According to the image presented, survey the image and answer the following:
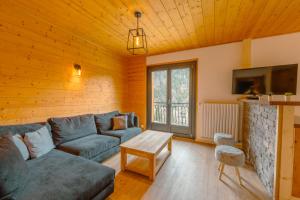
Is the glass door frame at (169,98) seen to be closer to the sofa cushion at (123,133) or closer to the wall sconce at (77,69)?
the sofa cushion at (123,133)

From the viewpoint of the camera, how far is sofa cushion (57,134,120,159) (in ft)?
6.93

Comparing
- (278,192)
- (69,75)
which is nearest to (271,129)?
(278,192)

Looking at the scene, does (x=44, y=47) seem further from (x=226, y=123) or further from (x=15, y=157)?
(x=226, y=123)

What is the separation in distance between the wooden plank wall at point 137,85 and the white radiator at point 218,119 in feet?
5.97

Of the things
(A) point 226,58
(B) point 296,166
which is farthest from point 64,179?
(A) point 226,58

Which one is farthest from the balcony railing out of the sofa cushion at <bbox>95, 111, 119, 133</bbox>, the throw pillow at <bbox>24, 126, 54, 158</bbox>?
the throw pillow at <bbox>24, 126, 54, 158</bbox>

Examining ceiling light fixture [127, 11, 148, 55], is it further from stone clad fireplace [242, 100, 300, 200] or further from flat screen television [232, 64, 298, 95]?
flat screen television [232, 64, 298, 95]

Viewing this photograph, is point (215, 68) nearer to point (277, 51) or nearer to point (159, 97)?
point (277, 51)

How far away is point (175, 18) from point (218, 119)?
244cm

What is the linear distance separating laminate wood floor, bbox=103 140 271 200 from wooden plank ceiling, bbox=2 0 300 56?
2510 millimetres

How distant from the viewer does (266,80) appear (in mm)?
2619

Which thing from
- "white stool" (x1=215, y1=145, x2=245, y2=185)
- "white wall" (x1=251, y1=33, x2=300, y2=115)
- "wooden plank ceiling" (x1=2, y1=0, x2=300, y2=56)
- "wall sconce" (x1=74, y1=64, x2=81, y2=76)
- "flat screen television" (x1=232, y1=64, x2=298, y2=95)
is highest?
"wooden plank ceiling" (x1=2, y1=0, x2=300, y2=56)

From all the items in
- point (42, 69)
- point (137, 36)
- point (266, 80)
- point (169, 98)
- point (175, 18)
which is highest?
point (175, 18)

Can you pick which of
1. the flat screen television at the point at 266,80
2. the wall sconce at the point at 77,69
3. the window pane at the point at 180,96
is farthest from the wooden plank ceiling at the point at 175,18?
the window pane at the point at 180,96
